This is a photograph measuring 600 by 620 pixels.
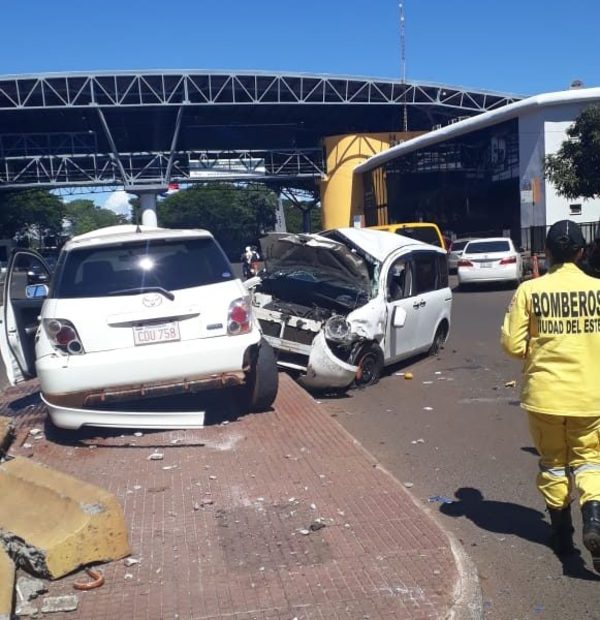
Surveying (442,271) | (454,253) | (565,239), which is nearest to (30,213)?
(454,253)

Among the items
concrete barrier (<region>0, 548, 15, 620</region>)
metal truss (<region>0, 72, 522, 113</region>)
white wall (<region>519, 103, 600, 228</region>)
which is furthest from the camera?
metal truss (<region>0, 72, 522, 113</region>)

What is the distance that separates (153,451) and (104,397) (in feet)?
1.99

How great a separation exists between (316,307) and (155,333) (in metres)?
3.40

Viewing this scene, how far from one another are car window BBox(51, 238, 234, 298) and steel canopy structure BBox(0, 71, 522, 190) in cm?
Answer: 4291

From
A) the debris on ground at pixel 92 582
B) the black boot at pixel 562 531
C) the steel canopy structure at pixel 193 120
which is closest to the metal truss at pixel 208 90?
the steel canopy structure at pixel 193 120

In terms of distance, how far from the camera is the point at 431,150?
4534 cm

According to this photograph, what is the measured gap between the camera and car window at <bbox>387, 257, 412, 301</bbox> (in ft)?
33.2

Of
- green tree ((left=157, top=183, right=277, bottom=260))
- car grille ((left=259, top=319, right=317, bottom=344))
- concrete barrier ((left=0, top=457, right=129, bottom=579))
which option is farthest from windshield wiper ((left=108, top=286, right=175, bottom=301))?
green tree ((left=157, top=183, right=277, bottom=260))

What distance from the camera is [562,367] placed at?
436 cm

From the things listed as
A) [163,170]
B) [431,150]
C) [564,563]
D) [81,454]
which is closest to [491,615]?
[564,563]

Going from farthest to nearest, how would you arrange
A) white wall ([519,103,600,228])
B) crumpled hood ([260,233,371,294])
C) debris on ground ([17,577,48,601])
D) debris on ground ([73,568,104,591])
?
1. white wall ([519,103,600,228])
2. crumpled hood ([260,233,371,294])
3. debris on ground ([73,568,104,591])
4. debris on ground ([17,577,48,601])

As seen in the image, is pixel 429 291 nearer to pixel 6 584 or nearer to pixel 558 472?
pixel 558 472

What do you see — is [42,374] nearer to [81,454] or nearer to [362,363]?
[81,454]

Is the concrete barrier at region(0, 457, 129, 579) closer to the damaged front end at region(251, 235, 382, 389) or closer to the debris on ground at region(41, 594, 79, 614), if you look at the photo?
the debris on ground at region(41, 594, 79, 614)
